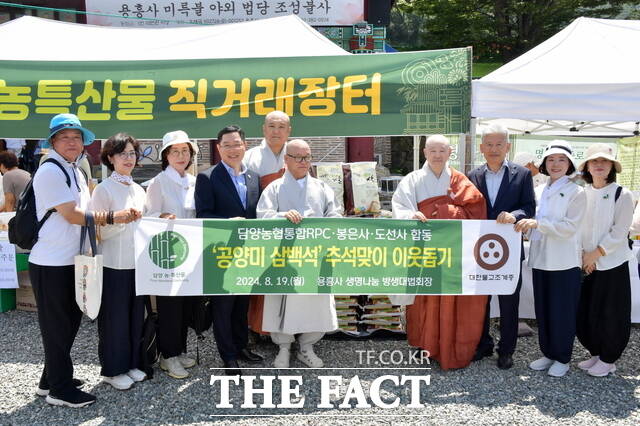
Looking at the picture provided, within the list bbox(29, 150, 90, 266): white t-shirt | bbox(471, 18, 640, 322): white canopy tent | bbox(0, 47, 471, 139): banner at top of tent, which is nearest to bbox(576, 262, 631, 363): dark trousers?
bbox(471, 18, 640, 322): white canopy tent

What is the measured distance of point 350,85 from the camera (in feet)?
15.2

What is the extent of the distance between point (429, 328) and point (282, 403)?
43.6 inches

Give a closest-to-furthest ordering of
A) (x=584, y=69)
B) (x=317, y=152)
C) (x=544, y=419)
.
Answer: (x=544, y=419)
(x=584, y=69)
(x=317, y=152)

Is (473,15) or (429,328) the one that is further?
(473,15)

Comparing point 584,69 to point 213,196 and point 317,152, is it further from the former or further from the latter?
point 317,152

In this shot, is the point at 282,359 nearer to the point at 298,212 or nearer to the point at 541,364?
the point at 298,212

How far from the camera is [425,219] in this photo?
3.55 m

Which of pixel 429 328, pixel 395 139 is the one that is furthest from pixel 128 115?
pixel 395 139

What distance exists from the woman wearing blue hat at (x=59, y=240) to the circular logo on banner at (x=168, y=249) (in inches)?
10.8

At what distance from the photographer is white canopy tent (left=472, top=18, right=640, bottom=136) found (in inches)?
159

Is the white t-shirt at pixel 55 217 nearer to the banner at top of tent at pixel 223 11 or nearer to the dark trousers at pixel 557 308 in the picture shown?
the dark trousers at pixel 557 308

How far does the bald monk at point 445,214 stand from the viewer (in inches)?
145

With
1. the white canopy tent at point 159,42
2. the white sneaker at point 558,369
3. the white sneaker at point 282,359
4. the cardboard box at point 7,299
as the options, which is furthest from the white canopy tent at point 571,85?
the cardboard box at point 7,299

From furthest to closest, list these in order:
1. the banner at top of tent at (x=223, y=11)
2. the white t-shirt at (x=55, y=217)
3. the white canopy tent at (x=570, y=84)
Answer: the banner at top of tent at (x=223, y=11) → the white canopy tent at (x=570, y=84) → the white t-shirt at (x=55, y=217)
